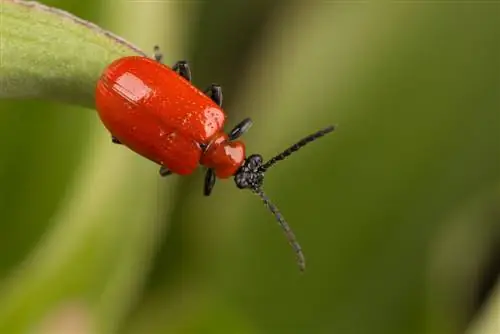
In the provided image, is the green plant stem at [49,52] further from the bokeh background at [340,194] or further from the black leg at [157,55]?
the bokeh background at [340,194]

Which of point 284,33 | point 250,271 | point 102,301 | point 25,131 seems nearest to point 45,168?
point 25,131

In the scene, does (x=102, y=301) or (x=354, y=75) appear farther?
(x=354, y=75)

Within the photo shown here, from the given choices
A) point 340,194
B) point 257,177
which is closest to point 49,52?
point 257,177

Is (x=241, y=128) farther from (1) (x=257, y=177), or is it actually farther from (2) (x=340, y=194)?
(2) (x=340, y=194)

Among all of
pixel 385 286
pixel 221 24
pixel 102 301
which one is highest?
pixel 221 24

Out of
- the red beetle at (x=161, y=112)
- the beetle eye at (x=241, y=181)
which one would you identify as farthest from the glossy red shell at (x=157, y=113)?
the beetle eye at (x=241, y=181)

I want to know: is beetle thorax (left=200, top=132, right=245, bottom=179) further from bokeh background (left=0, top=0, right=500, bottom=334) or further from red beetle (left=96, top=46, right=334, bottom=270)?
bokeh background (left=0, top=0, right=500, bottom=334)

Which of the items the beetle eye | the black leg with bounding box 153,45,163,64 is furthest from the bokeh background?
the beetle eye

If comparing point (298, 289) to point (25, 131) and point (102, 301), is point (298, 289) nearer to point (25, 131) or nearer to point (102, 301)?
point (102, 301)
